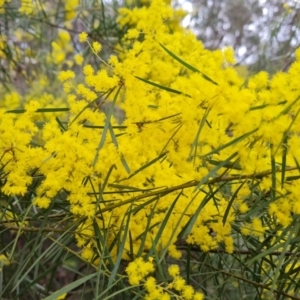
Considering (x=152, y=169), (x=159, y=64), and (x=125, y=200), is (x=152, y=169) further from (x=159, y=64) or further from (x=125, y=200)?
(x=159, y=64)

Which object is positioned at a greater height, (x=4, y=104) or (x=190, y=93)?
(x=4, y=104)

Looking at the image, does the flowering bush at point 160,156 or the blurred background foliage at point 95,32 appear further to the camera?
the blurred background foliage at point 95,32

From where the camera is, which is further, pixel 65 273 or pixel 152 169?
pixel 65 273

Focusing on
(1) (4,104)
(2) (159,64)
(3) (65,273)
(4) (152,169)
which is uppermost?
(1) (4,104)

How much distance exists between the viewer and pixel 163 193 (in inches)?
33.6

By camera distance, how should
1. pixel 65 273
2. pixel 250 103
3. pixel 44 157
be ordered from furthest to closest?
1. pixel 65 273
2. pixel 44 157
3. pixel 250 103

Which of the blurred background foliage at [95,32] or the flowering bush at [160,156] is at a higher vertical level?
the blurred background foliage at [95,32]

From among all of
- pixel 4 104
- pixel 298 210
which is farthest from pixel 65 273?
pixel 298 210

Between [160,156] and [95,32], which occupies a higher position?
[95,32]

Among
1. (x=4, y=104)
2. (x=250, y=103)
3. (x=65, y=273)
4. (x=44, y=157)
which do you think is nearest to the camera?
(x=250, y=103)

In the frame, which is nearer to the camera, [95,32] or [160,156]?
[160,156]

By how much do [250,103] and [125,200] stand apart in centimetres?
29

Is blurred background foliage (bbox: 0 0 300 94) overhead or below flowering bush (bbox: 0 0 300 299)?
overhead

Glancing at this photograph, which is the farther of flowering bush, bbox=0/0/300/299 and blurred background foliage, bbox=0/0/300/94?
blurred background foliage, bbox=0/0/300/94
